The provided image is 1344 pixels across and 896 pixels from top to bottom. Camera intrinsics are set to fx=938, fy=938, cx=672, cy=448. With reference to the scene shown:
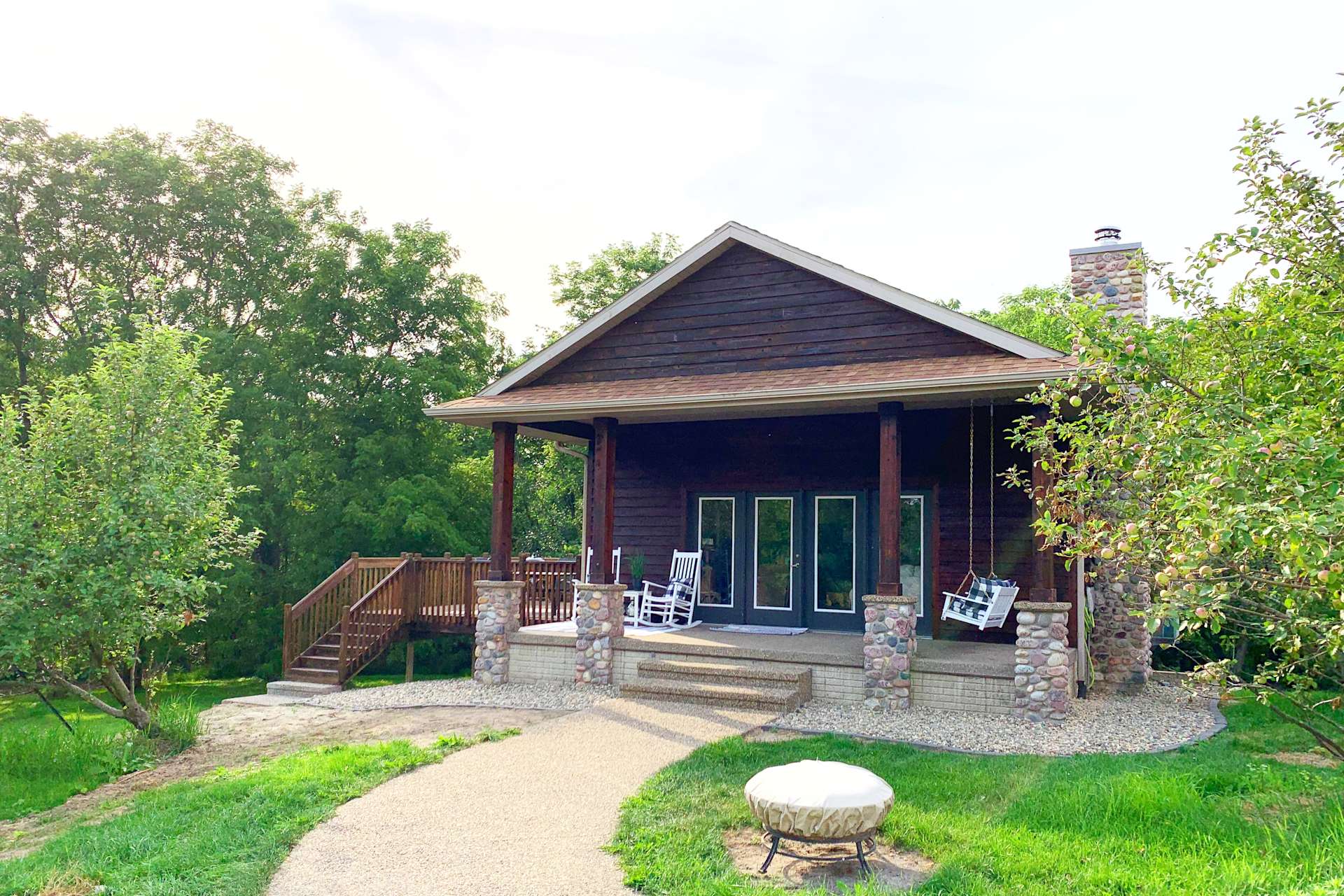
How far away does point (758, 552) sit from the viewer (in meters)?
12.3

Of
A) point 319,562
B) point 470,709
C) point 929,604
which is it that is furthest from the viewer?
point 319,562

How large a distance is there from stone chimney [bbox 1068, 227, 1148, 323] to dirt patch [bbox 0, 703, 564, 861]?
7.53 meters

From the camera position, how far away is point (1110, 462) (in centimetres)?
518

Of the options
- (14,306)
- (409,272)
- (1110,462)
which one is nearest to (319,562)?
(409,272)

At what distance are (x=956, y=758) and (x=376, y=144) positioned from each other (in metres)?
9.26

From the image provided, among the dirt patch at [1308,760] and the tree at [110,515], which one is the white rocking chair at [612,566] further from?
the dirt patch at [1308,760]

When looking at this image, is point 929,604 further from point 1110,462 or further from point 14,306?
point 14,306

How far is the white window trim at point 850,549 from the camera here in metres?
11.7

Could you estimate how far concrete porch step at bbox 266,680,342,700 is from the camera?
11227 millimetres

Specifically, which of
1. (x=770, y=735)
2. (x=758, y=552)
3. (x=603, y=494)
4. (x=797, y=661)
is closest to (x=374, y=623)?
(x=603, y=494)

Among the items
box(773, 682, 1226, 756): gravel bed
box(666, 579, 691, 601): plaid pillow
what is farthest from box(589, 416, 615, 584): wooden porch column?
box(773, 682, 1226, 756): gravel bed

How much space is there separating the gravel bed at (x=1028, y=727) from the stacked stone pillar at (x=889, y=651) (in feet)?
0.49

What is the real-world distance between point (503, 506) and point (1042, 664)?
6175 millimetres

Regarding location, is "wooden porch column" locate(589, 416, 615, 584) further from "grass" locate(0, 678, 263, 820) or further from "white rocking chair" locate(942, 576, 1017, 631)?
"grass" locate(0, 678, 263, 820)
